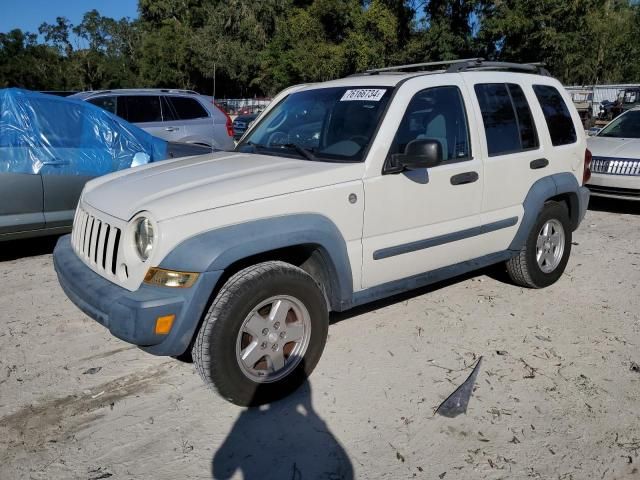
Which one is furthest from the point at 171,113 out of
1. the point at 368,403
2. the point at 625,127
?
the point at 625,127

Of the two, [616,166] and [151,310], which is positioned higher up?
[616,166]

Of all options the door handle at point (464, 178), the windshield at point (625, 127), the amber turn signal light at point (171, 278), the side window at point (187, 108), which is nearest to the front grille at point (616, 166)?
the windshield at point (625, 127)

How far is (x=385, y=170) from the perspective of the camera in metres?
3.50

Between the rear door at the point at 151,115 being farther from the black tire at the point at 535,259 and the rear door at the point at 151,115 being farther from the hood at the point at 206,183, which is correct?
the black tire at the point at 535,259

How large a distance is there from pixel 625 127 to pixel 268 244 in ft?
27.9

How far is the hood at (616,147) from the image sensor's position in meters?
8.13

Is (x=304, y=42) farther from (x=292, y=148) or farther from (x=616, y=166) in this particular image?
(x=292, y=148)

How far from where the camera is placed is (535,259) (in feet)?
15.9

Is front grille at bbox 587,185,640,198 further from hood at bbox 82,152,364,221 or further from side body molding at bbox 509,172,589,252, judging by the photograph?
hood at bbox 82,152,364,221

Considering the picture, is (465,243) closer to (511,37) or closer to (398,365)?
(398,365)

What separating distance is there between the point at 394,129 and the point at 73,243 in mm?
2213

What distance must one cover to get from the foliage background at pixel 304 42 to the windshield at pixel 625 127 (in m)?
17.9

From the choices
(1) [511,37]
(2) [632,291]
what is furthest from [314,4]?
(2) [632,291]

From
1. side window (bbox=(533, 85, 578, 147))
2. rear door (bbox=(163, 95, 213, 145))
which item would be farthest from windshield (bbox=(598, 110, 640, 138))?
rear door (bbox=(163, 95, 213, 145))
